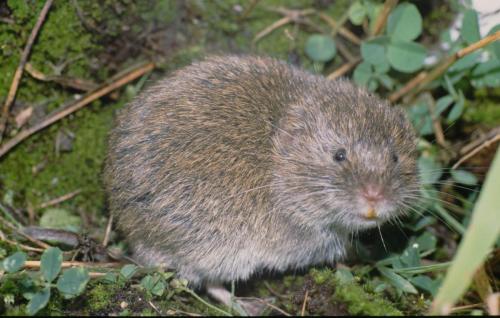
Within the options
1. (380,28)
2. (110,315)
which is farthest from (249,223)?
(380,28)

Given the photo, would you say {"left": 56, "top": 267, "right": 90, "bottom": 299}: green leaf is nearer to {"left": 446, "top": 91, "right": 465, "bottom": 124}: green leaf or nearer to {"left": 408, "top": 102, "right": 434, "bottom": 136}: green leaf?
{"left": 408, "top": 102, "right": 434, "bottom": 136}: green leaf

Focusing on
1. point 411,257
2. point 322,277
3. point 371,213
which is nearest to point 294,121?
point 371,213

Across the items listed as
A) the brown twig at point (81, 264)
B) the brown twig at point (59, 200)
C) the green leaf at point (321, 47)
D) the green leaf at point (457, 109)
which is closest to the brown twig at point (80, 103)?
the brown twig at point (59, 200)

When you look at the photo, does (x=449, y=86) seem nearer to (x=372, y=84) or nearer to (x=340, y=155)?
(x=372, y=84)

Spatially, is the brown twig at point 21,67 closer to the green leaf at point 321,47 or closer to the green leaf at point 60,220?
the green leaf at point 60,220

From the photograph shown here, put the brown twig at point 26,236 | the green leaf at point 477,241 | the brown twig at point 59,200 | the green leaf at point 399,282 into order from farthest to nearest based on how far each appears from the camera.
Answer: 1. the brown twig at point 59,200
2. the brown twig at point 26,236
3. the green leaf at point 399,282
4. the green leaf at point 477,241

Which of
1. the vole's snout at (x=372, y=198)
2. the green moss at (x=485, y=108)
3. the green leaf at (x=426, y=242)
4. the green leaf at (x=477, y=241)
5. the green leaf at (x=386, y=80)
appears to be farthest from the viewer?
the green moss at (x=485, y=108)

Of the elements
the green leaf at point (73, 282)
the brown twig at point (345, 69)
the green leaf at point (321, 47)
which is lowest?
the green leaf at point (73, 282)
